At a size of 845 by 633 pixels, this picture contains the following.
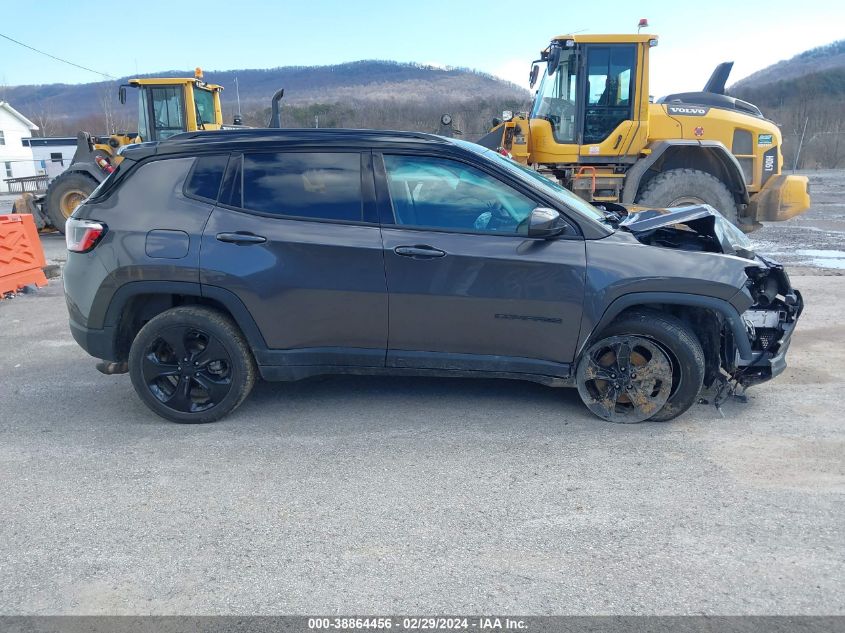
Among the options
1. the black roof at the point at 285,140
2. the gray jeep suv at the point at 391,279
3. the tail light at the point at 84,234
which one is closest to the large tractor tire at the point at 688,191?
the gray jeep suv at the point at 391,279

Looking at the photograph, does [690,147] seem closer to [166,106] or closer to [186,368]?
[186,368]

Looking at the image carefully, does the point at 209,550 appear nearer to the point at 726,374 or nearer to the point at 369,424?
the point at 369,424

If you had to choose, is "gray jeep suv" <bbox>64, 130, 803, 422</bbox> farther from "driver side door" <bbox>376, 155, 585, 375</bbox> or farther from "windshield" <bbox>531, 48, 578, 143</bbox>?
"windshield" <bbox>531, 48, 578, 143</bbox>

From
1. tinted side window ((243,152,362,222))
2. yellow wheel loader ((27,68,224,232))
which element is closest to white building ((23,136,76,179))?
yellow wheel loader ((27,68,224,232))

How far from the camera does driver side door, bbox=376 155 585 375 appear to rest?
376 centimetres

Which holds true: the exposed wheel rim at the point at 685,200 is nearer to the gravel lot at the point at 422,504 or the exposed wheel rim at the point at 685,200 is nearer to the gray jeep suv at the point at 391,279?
the gravel lot at the point at 422,504

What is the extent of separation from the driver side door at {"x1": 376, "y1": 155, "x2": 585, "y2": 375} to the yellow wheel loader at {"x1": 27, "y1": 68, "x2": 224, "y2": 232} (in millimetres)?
10430

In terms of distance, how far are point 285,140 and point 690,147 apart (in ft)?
25.2

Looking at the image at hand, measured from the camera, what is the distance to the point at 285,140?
3994mm

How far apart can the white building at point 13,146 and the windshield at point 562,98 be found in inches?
2335

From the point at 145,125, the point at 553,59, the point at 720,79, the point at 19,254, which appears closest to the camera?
the point at 19,254

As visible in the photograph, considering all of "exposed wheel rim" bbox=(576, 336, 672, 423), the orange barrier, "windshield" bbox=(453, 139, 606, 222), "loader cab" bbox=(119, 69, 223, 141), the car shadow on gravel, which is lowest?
the car shadow on gravel

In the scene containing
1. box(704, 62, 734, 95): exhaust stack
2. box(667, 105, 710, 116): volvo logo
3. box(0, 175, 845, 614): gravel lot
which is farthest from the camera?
box(704, 62, 734, 95): exhaust stack

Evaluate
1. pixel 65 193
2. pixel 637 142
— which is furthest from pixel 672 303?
pixel 65 193
